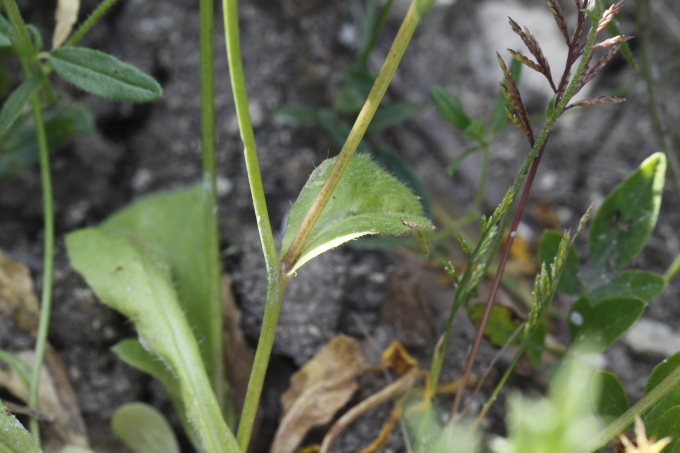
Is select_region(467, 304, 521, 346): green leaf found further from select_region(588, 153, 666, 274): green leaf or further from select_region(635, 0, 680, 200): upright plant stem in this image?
select_region(635, 0, 680, 200): upright plant stem

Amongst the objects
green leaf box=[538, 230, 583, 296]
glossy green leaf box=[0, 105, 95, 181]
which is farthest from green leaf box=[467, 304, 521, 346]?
glossy green leaf box=[0, 105, 95, 181]

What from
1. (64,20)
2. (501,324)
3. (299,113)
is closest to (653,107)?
(501,324)

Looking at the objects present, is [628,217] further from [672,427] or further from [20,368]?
[20,368]

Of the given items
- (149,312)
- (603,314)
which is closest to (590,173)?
(603,314)

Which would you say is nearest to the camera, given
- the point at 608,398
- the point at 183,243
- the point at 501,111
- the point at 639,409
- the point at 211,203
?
the point at 639,409

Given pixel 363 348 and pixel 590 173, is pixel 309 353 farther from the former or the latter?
pixel 590 173

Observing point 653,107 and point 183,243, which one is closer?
point 653,107
